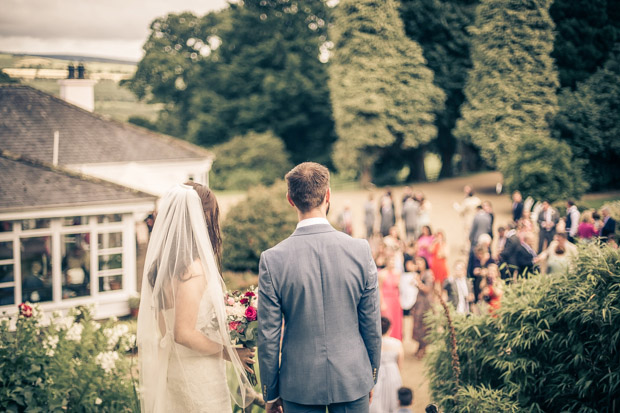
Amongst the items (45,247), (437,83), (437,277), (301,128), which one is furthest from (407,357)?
(301,128)

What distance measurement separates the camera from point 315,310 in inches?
110

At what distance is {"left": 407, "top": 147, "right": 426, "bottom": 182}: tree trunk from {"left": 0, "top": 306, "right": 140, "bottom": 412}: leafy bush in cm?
2908

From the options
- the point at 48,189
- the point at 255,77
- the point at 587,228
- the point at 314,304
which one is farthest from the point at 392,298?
the point at 255,77

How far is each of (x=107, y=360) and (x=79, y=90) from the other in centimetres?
1396

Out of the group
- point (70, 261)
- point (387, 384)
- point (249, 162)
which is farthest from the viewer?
point (249, 162)

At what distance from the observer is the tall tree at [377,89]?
987 inches

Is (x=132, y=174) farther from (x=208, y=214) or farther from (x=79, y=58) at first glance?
(x=208, y=214)

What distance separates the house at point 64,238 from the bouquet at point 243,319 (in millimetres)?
Result: 8768

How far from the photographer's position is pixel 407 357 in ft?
29.4

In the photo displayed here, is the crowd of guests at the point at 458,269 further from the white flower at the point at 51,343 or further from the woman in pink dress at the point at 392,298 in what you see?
the white flower at the point at 51,343

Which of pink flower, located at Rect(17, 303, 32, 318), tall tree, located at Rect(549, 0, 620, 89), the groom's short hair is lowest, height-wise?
pink flower, located at Rect(17, 303, 32, 318)

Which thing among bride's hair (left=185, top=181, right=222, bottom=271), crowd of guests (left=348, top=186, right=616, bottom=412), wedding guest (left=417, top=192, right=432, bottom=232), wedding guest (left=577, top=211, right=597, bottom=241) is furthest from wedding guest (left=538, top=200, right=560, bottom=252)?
bride's hair (left=185, top=181, right=222, bottom=271)

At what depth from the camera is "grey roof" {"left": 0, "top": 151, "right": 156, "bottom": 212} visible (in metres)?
10.8

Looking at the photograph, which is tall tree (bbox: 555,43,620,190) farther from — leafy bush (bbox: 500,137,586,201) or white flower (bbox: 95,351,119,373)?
white flower (bbox: 95,351,119,373)
